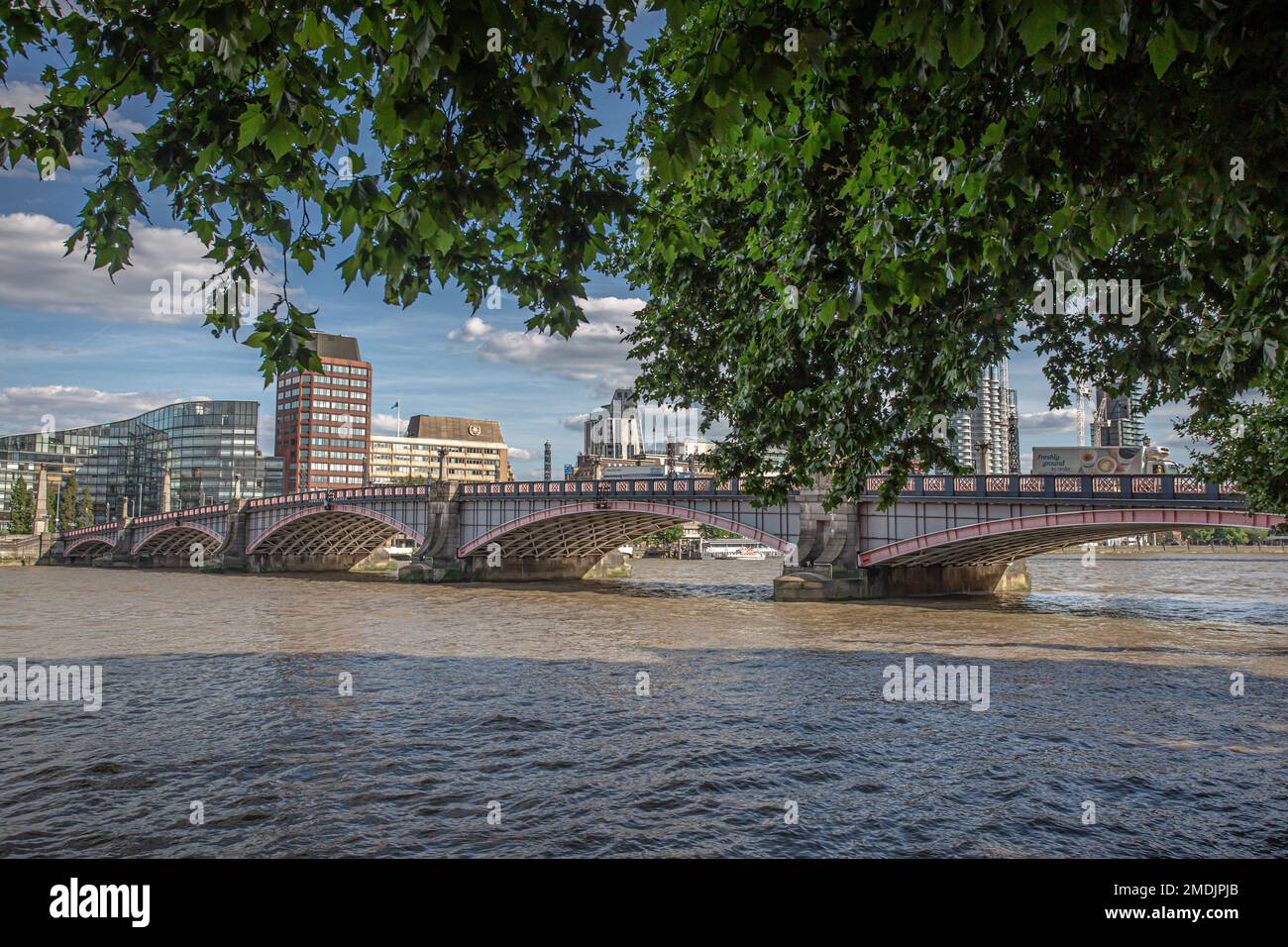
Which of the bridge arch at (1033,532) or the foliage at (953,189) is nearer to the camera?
the foliage at (953,189)

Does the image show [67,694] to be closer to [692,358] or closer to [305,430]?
[692,358]

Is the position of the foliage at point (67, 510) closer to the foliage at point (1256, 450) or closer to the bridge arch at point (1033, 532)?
the bridge arch at point (1033, 532)

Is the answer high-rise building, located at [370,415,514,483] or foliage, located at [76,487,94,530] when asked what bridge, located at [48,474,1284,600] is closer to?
foliage, located at [76,487,94,530]

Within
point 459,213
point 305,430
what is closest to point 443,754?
point 459,213

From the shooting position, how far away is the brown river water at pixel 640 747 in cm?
893

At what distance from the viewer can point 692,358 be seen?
16844 millimetres

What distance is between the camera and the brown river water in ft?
29.3

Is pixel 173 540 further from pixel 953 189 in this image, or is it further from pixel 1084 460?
pixel 953 189

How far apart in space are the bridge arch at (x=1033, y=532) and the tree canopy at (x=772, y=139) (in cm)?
2796

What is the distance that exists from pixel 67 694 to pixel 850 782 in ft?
47.6

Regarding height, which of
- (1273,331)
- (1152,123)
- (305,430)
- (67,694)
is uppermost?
(305,430)

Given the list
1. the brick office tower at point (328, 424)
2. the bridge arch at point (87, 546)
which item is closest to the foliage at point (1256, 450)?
the bridge arch at point (87, 546)

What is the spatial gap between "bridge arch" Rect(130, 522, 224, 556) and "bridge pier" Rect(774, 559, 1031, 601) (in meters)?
62.3

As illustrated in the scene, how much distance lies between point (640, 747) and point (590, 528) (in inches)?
1834
